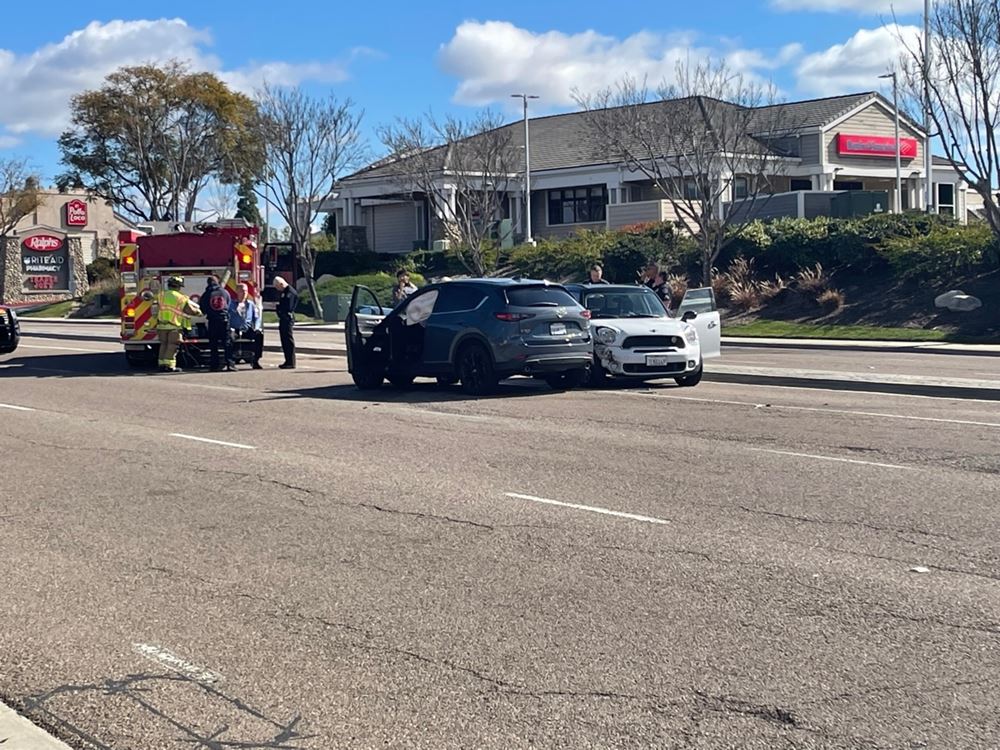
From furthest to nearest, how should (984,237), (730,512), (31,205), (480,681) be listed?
(31,205) < (984,237) < (730,512) < (480,681)

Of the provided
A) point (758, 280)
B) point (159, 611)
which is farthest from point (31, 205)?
point (159, 611)

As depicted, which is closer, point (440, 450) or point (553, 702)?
point (553, 702)

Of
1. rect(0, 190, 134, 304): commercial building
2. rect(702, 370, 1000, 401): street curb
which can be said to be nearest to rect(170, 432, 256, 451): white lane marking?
rect(702, 370, 1000, 401): street curb

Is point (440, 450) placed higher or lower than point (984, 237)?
lower

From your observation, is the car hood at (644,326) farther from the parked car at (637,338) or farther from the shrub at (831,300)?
the shrub at (831,300)

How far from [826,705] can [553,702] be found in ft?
3.65

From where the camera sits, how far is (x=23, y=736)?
16.3 ft

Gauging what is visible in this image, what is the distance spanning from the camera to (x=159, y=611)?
6.84m

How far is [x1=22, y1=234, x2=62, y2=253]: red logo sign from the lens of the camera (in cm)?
6612

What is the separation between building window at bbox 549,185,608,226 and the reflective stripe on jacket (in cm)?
3557

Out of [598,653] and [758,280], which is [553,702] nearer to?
[598,653]

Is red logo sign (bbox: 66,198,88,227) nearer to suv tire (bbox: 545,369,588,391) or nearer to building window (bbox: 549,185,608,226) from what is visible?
building window (bbox: 549,185,608,226)

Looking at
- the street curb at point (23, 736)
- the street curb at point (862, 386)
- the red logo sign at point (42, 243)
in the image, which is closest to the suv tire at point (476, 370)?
the street curb at point (862, 386)

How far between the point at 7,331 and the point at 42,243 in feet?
134
